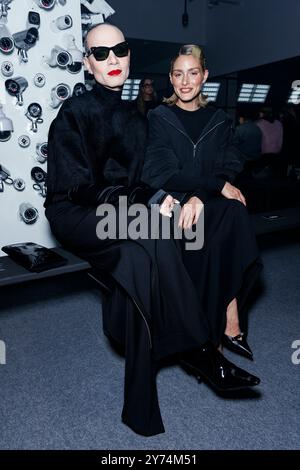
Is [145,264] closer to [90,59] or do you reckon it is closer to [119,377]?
[119,377]

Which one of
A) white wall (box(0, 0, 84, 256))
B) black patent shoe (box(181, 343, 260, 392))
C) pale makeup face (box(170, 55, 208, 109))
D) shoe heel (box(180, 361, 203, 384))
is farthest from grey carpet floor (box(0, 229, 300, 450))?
pale makeup face (box(170, 55, 208, 109))

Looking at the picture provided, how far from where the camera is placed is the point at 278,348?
1.96 metres

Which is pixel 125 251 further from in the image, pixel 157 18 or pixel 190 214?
pixel 157 18

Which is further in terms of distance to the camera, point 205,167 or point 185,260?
point 205,167

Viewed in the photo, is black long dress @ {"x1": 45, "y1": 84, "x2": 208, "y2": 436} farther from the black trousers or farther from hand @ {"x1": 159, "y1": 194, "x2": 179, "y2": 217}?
hand @ {"x1": 159, "y1": 194, "x2": 179, "y2": 217}

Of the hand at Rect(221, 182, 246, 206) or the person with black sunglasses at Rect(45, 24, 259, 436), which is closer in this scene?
the person with black sunglasses at Rect(45, 24, 259, 436)

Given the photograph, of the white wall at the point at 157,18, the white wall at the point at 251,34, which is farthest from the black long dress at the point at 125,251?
the white wall at the point at 157,18

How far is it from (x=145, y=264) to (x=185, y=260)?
1.26ft

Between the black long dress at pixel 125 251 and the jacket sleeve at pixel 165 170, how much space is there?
6 centimetres

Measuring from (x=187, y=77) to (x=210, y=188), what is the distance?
0.50m

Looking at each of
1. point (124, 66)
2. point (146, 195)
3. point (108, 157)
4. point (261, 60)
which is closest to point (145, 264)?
point (146, 195)

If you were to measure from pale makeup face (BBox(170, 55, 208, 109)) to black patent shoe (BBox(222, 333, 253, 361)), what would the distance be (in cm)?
110

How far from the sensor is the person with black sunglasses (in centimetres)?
137

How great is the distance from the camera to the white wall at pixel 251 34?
707 cm
